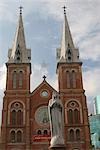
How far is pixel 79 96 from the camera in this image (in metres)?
43.4

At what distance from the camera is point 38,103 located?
4303 cm

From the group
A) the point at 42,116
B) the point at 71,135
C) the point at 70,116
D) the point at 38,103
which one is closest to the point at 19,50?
the point at 38,103

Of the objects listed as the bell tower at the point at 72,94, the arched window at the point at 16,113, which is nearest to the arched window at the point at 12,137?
the arched window at the point at 16,113

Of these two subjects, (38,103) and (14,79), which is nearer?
(38,103)

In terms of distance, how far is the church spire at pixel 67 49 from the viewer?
4661 centimetres

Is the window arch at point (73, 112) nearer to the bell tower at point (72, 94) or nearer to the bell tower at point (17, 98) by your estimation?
the bell tower at point (72, 94)

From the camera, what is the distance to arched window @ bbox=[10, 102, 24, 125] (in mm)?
41219

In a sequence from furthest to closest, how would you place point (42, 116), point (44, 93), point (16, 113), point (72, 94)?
point (44, 93) → point (72, 94) → point (42, 116) → point (16, 113)

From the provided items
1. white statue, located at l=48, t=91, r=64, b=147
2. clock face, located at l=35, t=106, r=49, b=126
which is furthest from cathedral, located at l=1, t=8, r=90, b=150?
white statue, located at l=48, t=91, r=64, b=147

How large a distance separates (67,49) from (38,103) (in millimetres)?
10112

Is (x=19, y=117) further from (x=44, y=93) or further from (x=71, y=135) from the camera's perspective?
(x=71, y=135)

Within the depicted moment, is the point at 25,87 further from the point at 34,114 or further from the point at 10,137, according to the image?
the point at 10,137

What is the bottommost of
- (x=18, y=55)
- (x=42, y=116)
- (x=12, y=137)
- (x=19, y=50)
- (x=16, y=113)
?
(x=12, y=137)

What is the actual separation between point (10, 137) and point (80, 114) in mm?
10039
